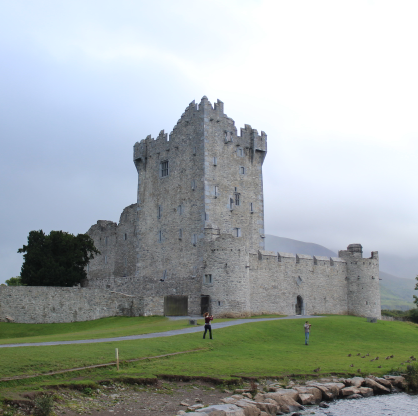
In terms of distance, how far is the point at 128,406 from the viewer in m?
16.1

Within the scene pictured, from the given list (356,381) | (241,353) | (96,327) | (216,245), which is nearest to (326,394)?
(356,381)

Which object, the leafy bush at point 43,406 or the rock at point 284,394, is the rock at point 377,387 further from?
the leafy bush at point 43,406

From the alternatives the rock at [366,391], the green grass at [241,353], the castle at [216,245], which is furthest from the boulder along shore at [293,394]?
the castle at [216,245]

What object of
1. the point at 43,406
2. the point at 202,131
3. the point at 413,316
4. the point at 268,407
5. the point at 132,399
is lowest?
the point at 268,407

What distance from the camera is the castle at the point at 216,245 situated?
Answer: 41188 millimetres

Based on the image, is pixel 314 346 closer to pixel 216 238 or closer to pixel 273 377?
pixel 273 377

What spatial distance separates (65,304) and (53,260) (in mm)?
9619

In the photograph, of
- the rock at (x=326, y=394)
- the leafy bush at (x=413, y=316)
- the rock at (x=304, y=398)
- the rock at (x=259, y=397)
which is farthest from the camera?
the leafy bush at (x=413, y=316)

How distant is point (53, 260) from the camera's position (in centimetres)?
4659

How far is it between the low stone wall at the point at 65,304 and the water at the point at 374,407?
2137cm

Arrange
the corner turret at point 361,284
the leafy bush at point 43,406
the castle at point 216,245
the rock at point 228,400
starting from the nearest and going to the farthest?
the leafy bush at point 43,406 → the rock at point 228,400 → the castle at point 216,245 → the corner turret at point 361,284

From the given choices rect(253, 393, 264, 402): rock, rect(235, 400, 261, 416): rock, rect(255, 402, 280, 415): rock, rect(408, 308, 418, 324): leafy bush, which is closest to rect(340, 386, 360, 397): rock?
rect(255, 402, 280, 415): rock

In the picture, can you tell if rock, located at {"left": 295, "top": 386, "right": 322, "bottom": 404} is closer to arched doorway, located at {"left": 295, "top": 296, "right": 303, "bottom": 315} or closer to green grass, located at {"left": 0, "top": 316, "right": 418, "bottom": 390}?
green grass, located at {"left": 0, "top": 316, "right": 418, "bottom": 390}

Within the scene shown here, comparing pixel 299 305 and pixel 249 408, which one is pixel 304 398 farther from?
pixel 299 305
